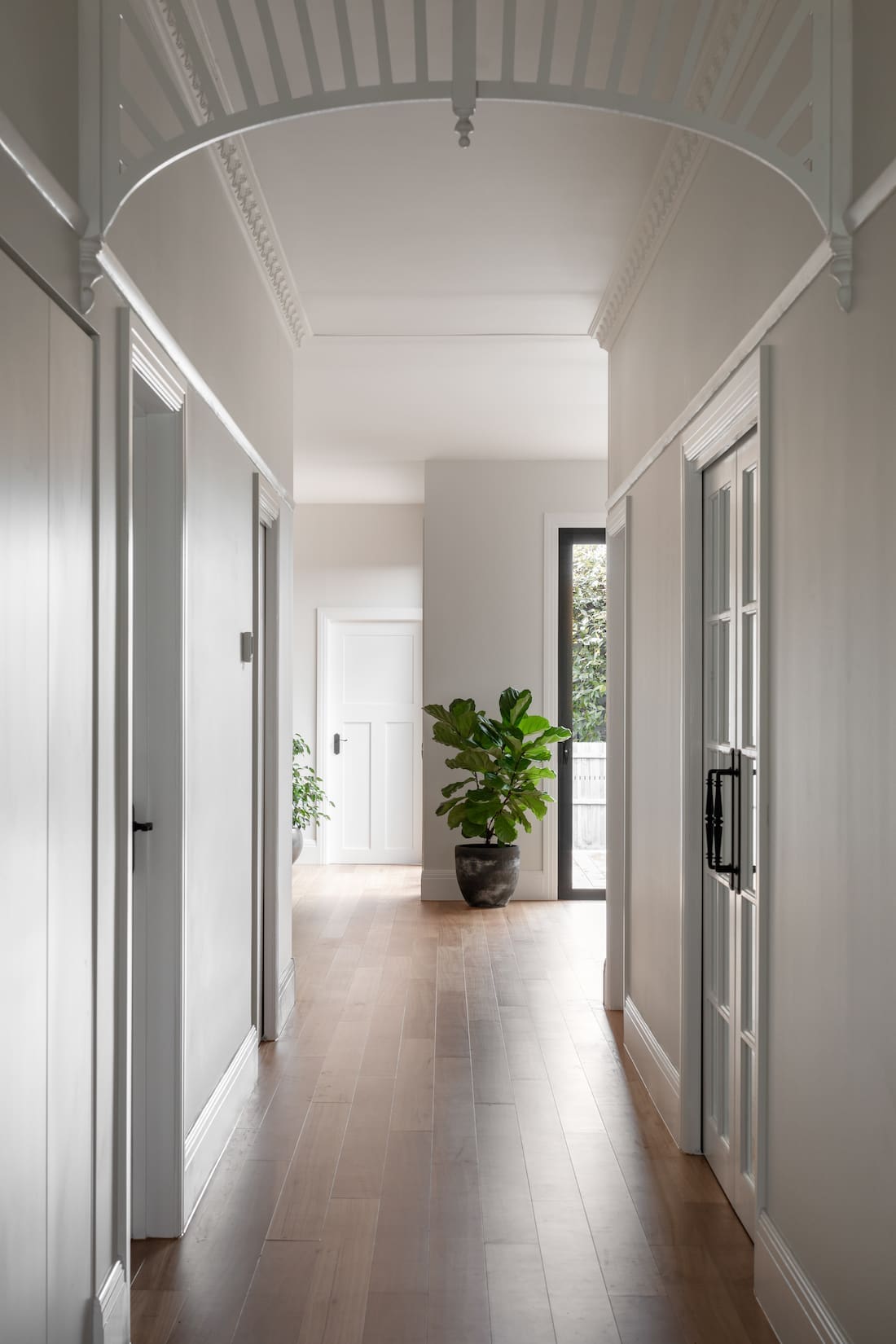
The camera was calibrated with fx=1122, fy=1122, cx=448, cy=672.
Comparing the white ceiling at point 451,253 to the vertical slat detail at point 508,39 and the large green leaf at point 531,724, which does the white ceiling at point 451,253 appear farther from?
the large green leaf at point 531,724

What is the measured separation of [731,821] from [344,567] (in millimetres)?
6888

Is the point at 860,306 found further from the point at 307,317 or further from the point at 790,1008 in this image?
the point at 307,317

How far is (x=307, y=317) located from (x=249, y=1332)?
12.7 feet

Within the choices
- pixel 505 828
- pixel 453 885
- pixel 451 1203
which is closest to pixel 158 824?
pixel 451 1203

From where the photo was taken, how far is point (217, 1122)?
3.25 m

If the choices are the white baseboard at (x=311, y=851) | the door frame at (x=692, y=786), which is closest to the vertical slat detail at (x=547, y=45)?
the door frame at (x=692, y=786)

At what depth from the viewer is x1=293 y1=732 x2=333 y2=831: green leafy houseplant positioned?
8594mm

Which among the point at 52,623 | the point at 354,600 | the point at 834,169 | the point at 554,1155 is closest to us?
the point at 52,623

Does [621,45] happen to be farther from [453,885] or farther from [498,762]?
[453,885]

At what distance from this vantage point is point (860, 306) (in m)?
1.92

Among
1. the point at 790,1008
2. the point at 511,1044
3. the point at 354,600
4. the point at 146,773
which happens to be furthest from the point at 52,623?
the point at 354,600

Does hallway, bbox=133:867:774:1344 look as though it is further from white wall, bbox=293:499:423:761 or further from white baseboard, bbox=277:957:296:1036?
white wall, bbox=293:499:423:761

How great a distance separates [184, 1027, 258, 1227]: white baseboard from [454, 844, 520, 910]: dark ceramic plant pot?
3.43 m

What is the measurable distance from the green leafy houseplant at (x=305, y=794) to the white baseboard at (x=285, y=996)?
133 inches
